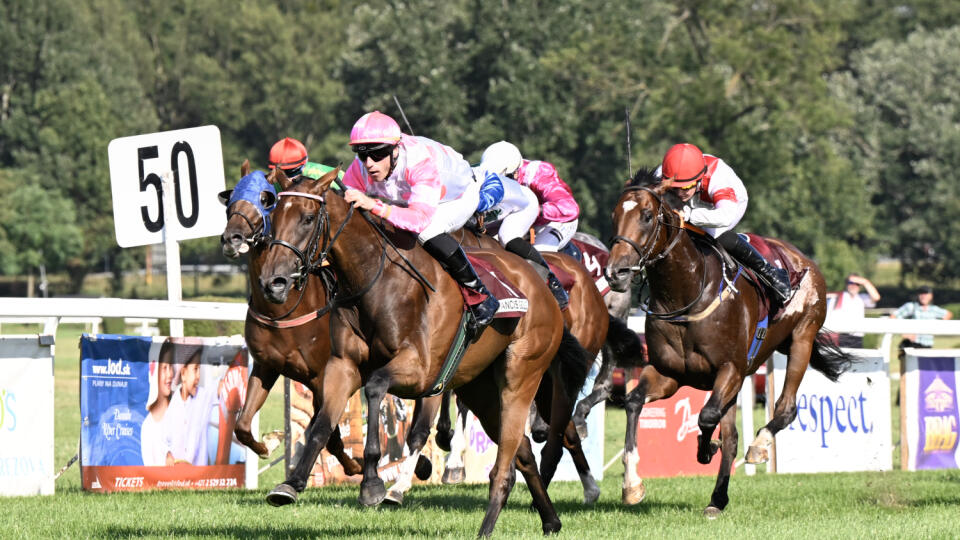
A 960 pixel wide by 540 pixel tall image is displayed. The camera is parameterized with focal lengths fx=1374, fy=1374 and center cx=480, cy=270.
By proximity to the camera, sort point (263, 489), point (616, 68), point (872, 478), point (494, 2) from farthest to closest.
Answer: point (494, 2)
point (616, 68)
point (872, 478)
point (263, 489)

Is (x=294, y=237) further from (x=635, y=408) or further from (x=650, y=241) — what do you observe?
(x=635, y=408)

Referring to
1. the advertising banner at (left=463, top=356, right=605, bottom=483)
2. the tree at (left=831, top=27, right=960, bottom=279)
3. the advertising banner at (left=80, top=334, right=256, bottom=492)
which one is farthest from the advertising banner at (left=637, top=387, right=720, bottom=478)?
the tree at (left=831, top=27, right=960, bottom=279)

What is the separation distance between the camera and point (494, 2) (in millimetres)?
46719

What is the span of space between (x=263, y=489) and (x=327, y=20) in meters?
54.7

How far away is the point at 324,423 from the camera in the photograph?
241 inches

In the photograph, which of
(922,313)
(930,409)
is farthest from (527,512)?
(922,313)

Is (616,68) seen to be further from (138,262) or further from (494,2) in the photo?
(138,262)

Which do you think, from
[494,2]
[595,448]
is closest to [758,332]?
[595,448]

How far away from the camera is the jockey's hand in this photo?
6375 millimetres

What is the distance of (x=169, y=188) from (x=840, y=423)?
230 inches

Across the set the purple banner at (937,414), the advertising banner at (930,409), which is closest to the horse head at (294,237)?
the advertising banner at (930,409)

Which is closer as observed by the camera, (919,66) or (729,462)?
(729,462)

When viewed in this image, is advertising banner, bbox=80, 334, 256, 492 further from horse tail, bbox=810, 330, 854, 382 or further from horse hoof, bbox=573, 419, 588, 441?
horse tail, bbox=810, 330, 854, 382

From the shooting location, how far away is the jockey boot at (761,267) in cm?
884
